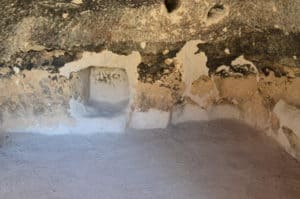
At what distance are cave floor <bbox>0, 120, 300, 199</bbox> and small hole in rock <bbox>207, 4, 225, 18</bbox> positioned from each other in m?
0.43

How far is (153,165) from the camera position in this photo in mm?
1560

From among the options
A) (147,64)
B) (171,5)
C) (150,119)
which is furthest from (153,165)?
(171,5)

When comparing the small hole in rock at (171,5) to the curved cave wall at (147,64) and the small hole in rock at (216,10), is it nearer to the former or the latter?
the curved cave wall at (147,64)

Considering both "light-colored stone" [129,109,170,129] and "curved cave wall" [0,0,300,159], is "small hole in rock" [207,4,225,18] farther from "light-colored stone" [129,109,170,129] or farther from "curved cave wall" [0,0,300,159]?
"light-colored stone" [129,109,170,129]

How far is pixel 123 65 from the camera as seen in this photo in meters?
1.72

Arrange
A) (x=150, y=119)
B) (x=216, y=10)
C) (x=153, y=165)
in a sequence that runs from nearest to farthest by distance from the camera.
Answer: (x=153, y=165) < (x=216, y=10) < (x=150, y=119)

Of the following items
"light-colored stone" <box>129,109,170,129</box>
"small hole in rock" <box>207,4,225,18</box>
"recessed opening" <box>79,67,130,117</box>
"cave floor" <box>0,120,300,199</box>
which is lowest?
"cave floor" <box>0,120,300,199</box>

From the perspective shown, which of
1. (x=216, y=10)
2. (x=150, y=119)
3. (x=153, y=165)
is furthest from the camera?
(x=150, y=119)

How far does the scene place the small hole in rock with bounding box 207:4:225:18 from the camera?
5.43ft

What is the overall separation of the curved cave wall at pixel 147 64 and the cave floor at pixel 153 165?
0.21 ft

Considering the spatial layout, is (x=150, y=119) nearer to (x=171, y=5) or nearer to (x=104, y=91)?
(x=104, y=91)

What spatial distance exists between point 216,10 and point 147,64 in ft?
1.02

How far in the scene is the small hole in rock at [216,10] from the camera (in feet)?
5.43

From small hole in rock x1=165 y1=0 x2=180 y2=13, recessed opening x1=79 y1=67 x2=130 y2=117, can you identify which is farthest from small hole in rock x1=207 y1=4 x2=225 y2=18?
recessed opening x1=79 y1=67 x2=130 y2=117
